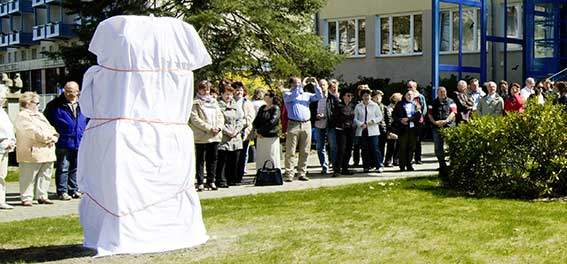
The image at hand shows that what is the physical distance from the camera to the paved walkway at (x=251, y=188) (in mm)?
11727

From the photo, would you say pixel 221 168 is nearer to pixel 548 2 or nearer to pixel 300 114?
pixel 300 114

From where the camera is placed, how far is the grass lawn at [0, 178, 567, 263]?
7.89m

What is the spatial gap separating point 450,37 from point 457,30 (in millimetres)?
394

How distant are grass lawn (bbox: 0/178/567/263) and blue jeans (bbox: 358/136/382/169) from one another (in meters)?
3.67

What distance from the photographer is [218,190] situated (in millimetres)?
14102

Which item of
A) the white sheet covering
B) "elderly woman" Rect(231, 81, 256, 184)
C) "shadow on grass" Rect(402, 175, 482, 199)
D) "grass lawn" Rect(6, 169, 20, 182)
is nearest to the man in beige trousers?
"elderly woman" Rect(231, 81, 256, 184)

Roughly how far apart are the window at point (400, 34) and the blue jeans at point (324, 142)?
57.7ft

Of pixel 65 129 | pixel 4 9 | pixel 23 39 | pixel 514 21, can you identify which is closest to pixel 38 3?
pixel 23 39

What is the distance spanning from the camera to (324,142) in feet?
54.7

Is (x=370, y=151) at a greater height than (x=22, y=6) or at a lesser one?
lesser

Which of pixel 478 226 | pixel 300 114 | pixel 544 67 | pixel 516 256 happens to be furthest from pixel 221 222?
pixel 544 67

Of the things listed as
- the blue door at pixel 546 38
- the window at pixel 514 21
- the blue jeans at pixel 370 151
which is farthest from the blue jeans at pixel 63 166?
the window at pixel 514 21

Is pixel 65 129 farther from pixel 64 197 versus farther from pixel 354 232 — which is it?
pixel 354 232

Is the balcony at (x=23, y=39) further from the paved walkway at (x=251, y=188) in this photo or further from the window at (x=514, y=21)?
the paved walkway at (x=251, y=188)
